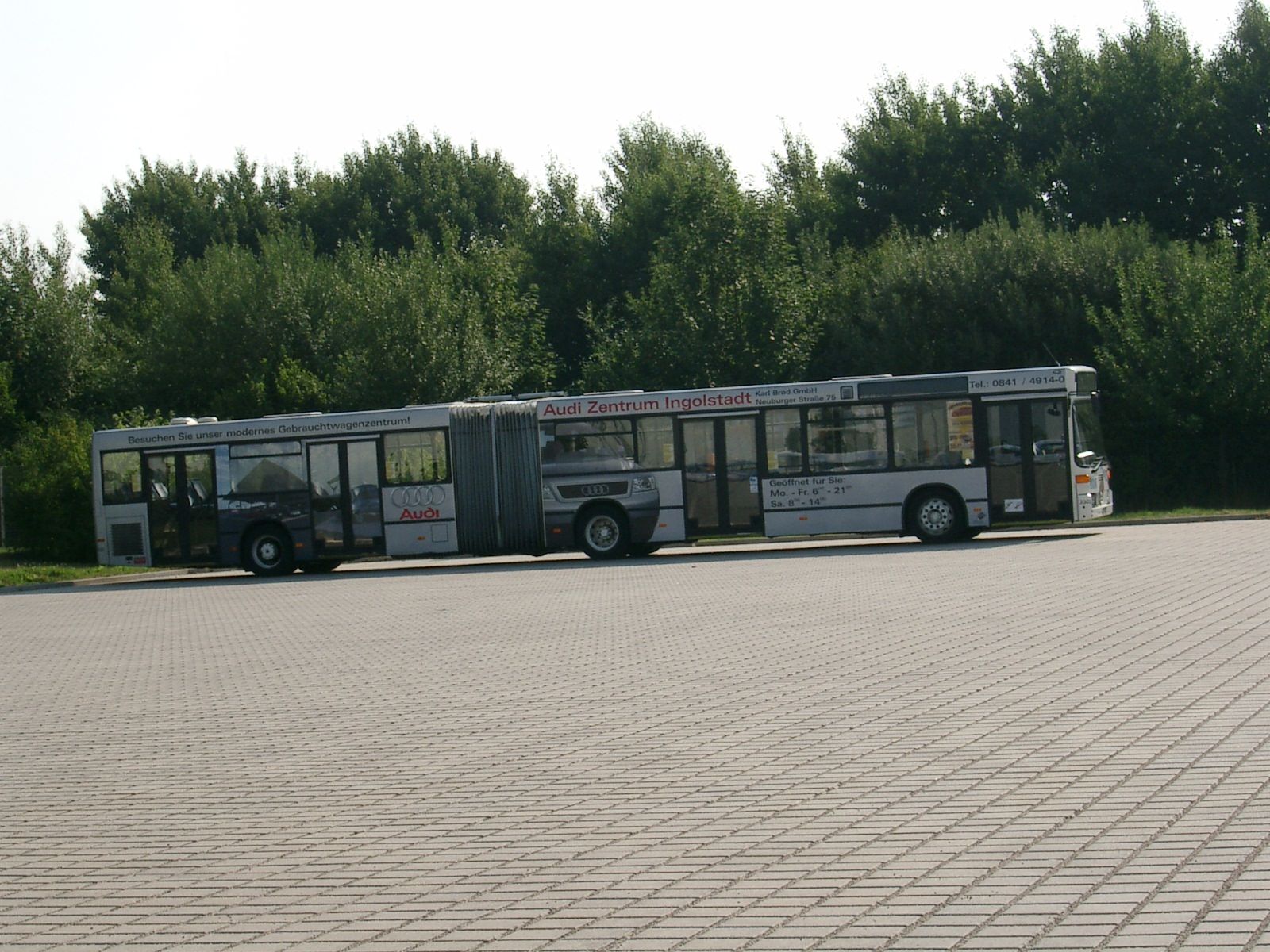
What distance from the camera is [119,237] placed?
64.8 meters

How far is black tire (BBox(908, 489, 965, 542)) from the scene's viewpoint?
25.4 meters

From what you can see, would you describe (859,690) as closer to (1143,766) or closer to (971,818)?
(1143,766)

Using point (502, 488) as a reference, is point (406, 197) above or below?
above

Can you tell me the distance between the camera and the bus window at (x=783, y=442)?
25875 millimetres

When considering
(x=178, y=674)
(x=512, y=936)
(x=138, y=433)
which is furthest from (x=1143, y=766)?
(x=138, y=433)

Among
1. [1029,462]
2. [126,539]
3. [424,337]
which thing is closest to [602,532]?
[1029,462]

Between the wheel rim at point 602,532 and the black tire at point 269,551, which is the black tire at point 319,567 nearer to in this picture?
the black tire at point 269,551

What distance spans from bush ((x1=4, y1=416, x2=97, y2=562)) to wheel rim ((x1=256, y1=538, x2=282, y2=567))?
26.8 ft

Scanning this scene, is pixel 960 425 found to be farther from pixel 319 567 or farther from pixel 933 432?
pixel 319 567

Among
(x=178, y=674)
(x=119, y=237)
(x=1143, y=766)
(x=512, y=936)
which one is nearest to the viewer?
(x=512, y=936)

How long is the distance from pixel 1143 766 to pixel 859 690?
306 cm

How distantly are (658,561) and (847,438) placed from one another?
12.6ft

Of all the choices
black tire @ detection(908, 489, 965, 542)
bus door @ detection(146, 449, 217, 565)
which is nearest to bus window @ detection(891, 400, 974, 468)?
black tire @ detection(908, 489, 965, 542)

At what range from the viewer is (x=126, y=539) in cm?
2817
